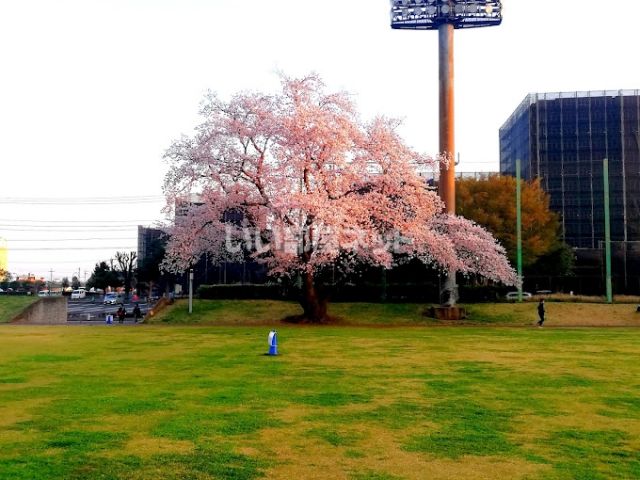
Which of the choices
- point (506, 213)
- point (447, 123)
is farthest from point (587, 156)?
point (447, 123)

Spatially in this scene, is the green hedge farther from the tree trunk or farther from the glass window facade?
the glass window facade

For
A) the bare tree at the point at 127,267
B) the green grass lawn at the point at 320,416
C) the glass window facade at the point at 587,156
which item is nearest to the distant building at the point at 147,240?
A: the bare tree at the point at 127,267

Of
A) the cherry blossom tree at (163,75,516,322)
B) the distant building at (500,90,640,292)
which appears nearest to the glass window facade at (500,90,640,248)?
the distant building at (500,90,640,292)

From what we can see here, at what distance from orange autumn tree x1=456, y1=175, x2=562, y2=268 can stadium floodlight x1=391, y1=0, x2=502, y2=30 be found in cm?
1500

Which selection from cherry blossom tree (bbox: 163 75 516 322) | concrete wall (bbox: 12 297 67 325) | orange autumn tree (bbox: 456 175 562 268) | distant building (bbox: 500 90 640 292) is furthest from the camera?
distant building (bbox: 500 90 640 292)

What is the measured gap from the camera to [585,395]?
531 inches

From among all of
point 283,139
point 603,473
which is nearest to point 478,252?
point 283,139

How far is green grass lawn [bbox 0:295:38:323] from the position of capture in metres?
51.3

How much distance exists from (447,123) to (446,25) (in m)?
7.87

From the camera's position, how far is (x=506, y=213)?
2403 inches

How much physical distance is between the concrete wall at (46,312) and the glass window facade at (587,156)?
66981mm

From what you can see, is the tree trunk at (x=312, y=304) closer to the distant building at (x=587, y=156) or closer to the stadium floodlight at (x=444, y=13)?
the stadium floodlight at (x=444, y=13)

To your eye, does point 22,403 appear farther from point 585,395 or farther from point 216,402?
point 585,395

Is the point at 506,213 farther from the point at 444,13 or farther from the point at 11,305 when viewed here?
the point at 11,305
